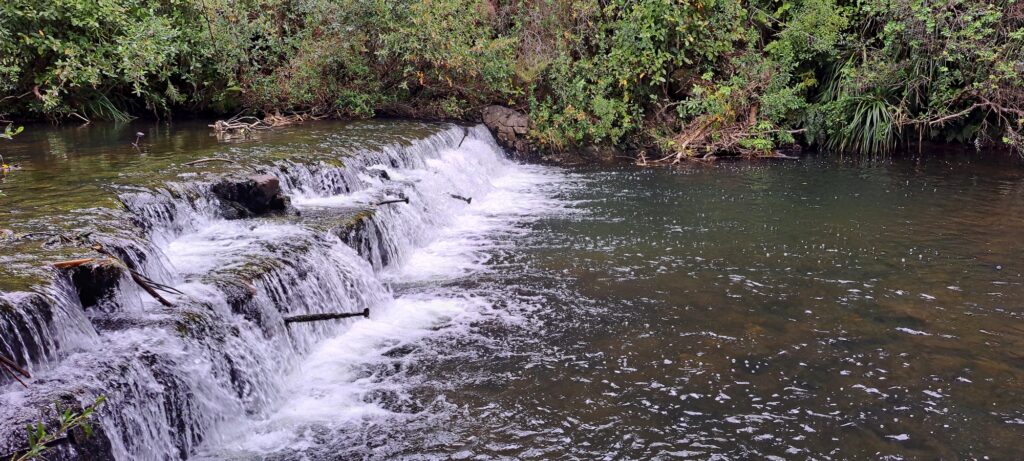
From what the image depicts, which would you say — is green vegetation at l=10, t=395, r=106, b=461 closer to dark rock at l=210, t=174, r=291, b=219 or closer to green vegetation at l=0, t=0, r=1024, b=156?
dark rock at l=210, t=174, r=291, b=219

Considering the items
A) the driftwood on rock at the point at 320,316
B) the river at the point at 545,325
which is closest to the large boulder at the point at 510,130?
the river at the point at 545,325

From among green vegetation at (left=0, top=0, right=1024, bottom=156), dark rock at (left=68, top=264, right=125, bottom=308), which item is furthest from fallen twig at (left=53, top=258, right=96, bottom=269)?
green vegetation at (left=0, top=0, right=1024, bottom=156)

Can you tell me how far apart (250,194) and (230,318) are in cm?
310

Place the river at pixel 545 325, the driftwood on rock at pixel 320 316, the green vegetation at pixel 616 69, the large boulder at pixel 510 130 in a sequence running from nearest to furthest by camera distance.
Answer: the river at pixel 545 325 < the driftwood on rock at pixel 320 316 < the green vegetation at pixel 616 69 < the large boulder at pixel 510 130

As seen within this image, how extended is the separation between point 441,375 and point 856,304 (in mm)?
3926

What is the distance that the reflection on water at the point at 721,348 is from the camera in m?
4.72

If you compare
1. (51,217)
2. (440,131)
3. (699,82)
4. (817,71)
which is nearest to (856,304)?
(51,217)

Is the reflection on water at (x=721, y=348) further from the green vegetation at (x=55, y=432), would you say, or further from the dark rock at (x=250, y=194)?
the dark rock at (x=250, y=194)

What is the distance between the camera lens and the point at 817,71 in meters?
17.0

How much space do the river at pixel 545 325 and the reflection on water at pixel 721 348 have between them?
0.03 m

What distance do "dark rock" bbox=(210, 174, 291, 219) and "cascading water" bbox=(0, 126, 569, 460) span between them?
0.09 meters

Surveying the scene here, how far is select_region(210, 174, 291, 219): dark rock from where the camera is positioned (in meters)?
8.19

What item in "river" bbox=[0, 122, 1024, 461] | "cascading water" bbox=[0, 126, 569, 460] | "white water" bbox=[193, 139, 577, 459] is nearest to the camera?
"cascading water" bbox=[0, 126, 569, 460]

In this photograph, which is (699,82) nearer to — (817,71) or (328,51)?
(817,71)
